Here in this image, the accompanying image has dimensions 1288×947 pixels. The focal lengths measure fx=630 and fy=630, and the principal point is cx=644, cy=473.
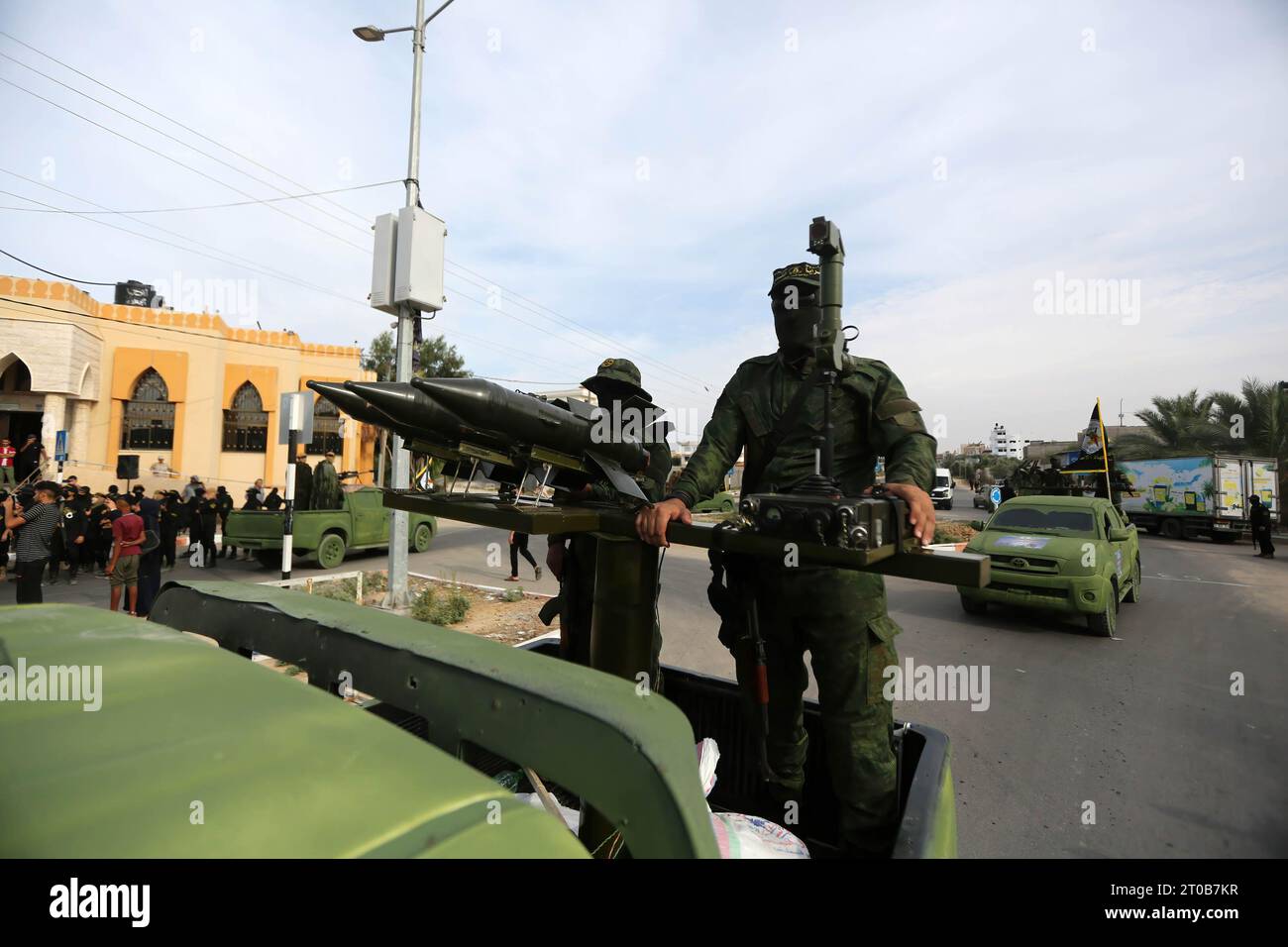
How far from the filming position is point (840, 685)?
212 centimetres

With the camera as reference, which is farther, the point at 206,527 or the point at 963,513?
the point at 963,513

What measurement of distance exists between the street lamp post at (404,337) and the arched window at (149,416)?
65.1 ft

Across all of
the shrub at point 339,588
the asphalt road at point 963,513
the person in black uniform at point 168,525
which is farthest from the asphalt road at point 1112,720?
the asphalt road at point 963,513

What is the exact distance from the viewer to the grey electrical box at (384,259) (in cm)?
740

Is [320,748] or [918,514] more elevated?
[918,514]

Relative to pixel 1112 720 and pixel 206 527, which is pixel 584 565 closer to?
pixel 1112 720

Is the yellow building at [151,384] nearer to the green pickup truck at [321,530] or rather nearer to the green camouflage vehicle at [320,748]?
the green pickup truck at [321,530]

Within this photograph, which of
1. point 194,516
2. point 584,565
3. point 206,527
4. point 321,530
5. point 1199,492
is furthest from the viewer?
point 1199,492

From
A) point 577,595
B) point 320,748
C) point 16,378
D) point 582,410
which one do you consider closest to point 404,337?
point 577,595

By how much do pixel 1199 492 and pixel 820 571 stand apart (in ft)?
76.3

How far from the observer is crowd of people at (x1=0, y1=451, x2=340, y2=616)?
284 inches

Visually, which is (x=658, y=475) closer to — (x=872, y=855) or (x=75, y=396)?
(x=872, y=855)

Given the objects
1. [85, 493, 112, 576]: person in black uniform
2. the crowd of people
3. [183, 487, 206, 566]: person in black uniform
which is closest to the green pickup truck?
the crowd of people
